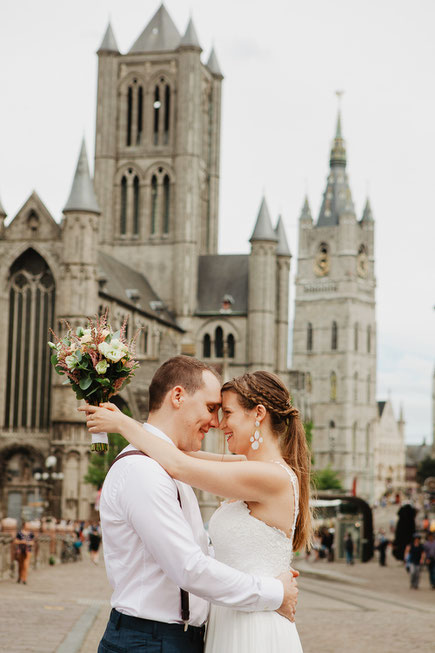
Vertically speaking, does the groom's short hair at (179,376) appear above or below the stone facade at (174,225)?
below

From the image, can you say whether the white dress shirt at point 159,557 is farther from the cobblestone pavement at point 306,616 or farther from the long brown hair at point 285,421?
the cobblestone pavement at point 306,616

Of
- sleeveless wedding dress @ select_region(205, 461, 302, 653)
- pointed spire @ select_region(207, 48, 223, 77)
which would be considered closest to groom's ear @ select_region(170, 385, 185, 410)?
sleeveless wedding dress @ select_region(205, 461, 302, 653)

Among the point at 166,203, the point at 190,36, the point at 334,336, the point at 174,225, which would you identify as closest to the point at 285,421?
the point at 174,225

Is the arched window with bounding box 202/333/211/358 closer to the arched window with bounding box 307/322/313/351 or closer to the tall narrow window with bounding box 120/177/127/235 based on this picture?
the tall narrow window with bounding box 120/177/127/235

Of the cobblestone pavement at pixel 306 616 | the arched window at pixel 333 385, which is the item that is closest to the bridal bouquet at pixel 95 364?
the cobblestone pavement at pixel 306 616

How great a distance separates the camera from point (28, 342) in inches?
2093

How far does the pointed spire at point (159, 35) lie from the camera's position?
7038 centimetres

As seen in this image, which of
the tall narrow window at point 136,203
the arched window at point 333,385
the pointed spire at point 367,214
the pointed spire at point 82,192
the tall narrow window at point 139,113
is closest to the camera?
the pointed spire at point 82,192

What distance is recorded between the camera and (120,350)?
14.9 ft

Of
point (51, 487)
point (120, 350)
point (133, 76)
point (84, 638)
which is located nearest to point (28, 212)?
point (51, 487)

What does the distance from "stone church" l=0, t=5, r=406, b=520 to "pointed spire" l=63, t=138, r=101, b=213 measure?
0.22 ft

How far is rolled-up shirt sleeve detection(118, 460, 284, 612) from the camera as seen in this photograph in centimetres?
397

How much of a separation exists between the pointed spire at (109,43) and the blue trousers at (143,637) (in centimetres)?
6881

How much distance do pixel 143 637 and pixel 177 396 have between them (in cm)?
94
